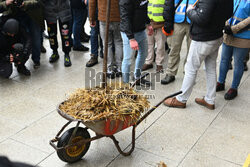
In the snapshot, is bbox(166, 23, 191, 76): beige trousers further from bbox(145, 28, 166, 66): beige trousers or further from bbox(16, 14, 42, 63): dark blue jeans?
bbox(16, 14, 42, 63): dark blue jeans

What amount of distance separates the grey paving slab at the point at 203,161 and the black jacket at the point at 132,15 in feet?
6.07

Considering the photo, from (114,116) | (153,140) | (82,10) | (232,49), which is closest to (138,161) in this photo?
(153,140)

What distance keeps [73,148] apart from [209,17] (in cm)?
223

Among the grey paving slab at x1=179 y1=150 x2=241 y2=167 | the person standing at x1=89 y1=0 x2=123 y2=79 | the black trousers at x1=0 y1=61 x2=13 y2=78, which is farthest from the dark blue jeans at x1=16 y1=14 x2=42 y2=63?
the grey paving slab at x1=179 y1=150 x2=241 y2=167

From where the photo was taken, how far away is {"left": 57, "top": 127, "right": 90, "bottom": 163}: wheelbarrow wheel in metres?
3.31

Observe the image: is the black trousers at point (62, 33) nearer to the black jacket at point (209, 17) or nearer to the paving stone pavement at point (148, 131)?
the paving stone pavement at point (148, 131)

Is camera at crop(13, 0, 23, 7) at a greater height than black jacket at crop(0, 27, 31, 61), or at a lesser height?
greater

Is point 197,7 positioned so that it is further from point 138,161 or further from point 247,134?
point 138,161

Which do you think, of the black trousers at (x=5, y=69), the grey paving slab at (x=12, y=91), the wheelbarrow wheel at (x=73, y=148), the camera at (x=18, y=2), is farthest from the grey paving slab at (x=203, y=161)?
the camera at (x=18, y=2)

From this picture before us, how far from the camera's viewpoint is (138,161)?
3.65 m

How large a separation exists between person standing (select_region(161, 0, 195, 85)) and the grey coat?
207cm

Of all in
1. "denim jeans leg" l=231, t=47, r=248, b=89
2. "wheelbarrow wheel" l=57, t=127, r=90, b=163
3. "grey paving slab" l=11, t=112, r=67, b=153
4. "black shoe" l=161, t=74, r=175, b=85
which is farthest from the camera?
"black shoe" l=161, t=74, r=175, b=85

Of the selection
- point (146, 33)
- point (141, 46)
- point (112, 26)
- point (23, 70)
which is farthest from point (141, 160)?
point (23, 70)

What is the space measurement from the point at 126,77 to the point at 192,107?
1.10 meters
